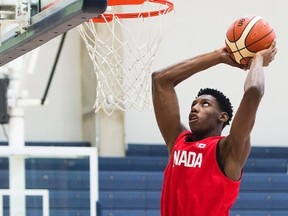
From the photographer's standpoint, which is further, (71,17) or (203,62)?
(203,62)

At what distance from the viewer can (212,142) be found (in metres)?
3.13

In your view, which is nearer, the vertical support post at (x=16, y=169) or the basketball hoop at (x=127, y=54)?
the basketball hoop at (x=127, y=54)

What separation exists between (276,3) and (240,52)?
5.66m

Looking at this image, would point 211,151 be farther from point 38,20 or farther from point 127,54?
point 127,54

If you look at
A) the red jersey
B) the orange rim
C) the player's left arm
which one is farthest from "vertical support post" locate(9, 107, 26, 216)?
the player's left arm

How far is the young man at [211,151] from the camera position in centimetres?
298

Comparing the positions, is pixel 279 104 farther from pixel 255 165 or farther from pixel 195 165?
pixel 195 165

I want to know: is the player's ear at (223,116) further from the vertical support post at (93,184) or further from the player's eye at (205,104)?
the vertical support post at (93,184)

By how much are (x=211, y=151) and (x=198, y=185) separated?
128 mm

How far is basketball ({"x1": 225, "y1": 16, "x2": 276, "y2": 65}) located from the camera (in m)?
3.13

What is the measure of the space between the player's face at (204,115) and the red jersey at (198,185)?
67mm

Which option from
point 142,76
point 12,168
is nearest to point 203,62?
point 142,76

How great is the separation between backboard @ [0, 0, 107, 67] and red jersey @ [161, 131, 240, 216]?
25.8 inches

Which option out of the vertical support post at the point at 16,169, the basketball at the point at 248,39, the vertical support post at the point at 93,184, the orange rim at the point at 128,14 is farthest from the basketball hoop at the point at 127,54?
the basketball at the point at 248,39
